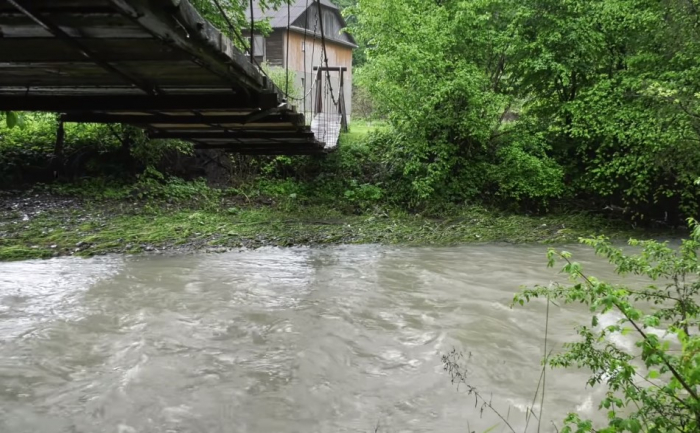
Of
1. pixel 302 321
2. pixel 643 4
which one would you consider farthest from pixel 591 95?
pixel 302 321

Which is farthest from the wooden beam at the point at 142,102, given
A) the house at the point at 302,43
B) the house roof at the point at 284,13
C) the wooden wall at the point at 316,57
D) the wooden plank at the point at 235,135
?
the house roof at the point at 284,13

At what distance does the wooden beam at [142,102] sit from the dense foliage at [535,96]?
6.17 meters

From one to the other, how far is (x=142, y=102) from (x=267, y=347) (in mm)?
2020

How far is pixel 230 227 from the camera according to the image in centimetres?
855

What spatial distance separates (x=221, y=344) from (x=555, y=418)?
235 centimetres

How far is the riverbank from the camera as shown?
7.21 m

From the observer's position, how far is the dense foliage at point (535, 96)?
8602mm

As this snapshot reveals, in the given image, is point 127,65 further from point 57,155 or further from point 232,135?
point 57,155

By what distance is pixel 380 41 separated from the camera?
996 centimetres

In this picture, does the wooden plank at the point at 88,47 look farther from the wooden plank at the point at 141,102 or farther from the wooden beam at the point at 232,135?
the wooden beam at the point at 232,135

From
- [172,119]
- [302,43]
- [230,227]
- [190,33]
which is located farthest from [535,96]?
[190,33]

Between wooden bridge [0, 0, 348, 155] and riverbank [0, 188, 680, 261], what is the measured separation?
288cm

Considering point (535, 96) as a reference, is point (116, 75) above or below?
below

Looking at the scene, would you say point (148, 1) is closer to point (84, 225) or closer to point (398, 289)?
point (398, 289)
